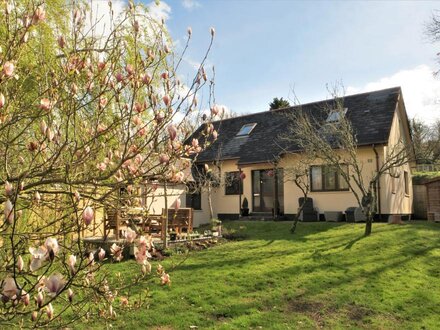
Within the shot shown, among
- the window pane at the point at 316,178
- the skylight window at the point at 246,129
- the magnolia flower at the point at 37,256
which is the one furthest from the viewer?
the skylight window at the point at 246,129

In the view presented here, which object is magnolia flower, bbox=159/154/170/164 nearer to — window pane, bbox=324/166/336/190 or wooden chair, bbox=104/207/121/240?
wooden chair, bbox=104/207/121/240

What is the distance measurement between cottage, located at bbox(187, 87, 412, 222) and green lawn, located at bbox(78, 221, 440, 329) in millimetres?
5792

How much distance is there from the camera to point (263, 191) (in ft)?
71.8

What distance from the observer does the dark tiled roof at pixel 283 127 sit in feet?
61.7

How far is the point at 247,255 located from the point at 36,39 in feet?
24.4

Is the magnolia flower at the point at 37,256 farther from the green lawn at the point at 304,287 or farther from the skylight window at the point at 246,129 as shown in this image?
the skylight window at the point at 246,129

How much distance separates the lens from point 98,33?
4.85 meters

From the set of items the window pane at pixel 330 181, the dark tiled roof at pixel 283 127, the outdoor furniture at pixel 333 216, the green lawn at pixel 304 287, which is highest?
the dark tiled roof at pixel 283 127

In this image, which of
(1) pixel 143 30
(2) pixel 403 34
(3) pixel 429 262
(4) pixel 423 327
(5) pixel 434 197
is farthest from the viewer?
(5) pixel 434 197

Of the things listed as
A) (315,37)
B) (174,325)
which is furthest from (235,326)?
(315,37)

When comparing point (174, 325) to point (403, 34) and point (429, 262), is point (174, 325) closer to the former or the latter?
point (429, 262)

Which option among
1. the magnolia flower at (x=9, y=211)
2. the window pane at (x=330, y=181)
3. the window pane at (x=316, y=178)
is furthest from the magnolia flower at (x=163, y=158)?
the window pane at (x=316, y=178)

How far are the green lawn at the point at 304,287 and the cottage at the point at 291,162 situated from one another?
5792mm

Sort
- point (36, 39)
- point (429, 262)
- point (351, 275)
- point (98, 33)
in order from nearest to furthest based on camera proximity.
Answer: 1. point (98, 33)
2. point (36, 39)
3. point (351, 275)
4. point (429, 262)
